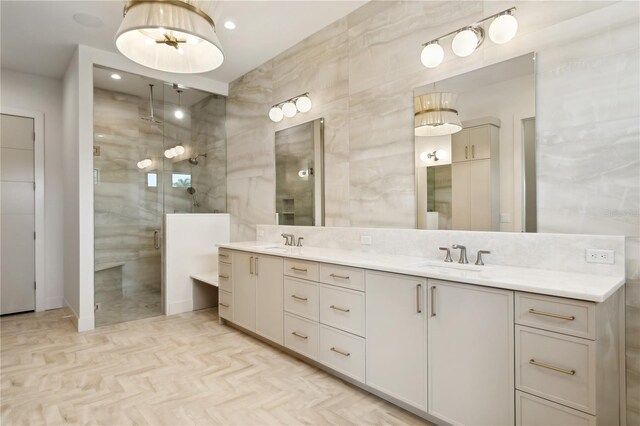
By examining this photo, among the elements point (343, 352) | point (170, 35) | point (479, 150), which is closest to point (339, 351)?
point (343, 352)

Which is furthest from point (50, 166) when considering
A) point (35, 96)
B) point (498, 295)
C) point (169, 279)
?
point (498, 295)

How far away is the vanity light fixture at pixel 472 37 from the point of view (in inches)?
85.1

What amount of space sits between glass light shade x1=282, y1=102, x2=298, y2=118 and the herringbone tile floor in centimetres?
239

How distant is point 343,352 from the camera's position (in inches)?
98.6

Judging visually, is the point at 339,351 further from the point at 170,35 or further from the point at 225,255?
the point at 170,35

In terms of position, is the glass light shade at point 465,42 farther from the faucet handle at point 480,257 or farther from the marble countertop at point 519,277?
the marble countertop at point 519,277

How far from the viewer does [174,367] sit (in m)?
2.87

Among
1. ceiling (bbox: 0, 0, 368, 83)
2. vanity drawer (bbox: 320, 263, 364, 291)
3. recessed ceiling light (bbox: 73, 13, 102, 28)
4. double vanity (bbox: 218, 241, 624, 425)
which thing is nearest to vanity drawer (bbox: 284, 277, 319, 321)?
double vanity (bbox: 218, 241, 624, 425)

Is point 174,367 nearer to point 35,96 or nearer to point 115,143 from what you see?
point 115,143

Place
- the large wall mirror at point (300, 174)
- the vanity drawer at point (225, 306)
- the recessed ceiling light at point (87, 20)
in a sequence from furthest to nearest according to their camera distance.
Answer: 1. the vanity drawer at point (225, 306)
2. the large wall mirror at point (300, 174)
3. the recessed ceiling light at point (87, 20)

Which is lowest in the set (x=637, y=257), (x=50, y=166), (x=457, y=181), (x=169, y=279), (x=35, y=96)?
(x=169, y=279)

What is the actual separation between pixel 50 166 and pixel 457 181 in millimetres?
5067

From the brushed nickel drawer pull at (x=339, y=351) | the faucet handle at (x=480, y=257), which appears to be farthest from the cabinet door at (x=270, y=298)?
the faucet handle at (x=480, y=257)

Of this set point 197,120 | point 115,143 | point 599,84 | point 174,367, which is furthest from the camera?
point 197,120
